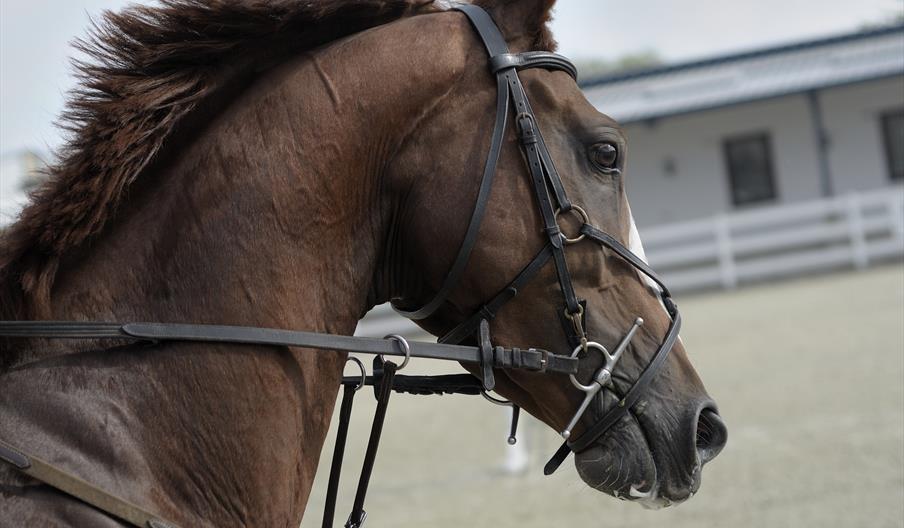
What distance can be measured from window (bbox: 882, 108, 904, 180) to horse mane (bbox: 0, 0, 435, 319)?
1066 inches

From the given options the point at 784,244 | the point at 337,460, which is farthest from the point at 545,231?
the point at 784,244

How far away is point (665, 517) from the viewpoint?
736 centimetres

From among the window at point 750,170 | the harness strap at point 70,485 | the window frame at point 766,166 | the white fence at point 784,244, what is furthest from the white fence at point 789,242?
the harness strap at point 70,485

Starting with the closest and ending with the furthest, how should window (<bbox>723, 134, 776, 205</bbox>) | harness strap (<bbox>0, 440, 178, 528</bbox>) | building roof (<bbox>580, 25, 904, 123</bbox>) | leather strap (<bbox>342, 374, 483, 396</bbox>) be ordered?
harness strap (<bbox>0, 440, 178, 528</bbox>), leather strap (<bbox>342, 374, 483, 396</bbox>), building roof (<bbox>580, 25, 904, 123</bbox>), window (<bbox>723, 134, 776, 205</bbox>)

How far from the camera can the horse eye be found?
2.45 meters

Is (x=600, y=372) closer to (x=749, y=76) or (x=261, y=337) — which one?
(x=261, y=337)

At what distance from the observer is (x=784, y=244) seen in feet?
76.1

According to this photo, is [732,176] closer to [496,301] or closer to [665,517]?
[665,517]

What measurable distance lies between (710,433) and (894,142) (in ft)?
88.1

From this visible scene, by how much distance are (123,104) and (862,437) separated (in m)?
7.92

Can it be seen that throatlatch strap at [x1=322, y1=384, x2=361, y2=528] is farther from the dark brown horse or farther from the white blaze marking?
the white blaze marking

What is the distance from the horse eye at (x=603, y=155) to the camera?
2.45 meters

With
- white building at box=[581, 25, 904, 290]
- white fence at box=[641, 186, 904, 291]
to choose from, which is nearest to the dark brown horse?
white fence at box=[641, 186, 904, 291]

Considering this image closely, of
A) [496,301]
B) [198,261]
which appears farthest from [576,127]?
[198,261]
